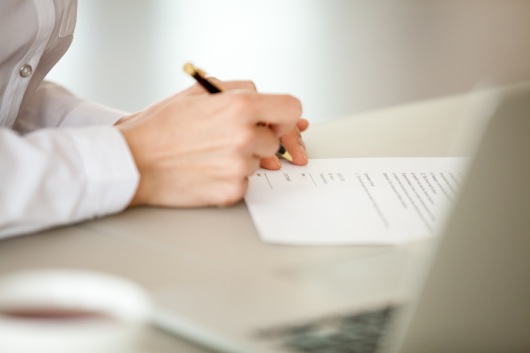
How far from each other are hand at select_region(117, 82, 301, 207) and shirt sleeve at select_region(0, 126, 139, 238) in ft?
0.11

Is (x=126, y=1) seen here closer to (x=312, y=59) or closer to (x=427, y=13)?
(x=312, y=59)

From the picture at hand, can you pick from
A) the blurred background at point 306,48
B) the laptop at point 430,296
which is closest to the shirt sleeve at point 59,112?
the laptop at point 430,296

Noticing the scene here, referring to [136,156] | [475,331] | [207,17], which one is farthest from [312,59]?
[475,331]

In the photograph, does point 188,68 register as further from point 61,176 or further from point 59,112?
point 59,112

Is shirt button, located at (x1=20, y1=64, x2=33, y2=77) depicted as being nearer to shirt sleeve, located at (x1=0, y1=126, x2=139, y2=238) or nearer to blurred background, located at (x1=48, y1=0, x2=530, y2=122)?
shirt sleeve, located at (x1=0, y1=126, x2=139, y2=238)

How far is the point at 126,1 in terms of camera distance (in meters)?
4.52

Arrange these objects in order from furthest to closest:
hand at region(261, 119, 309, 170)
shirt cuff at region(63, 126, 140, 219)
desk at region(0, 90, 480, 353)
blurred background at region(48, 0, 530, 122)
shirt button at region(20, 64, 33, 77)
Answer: blurred background at region(48, 0, 530, 122)
shirt button at region(20, 64, 33, 77)
hand at region(261, 119, 309, 170)
shirt cuff at region(63, 126, 140, 219)
desk at region(0, 90, 480, 353)

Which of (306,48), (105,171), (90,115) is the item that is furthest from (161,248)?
(306,48)

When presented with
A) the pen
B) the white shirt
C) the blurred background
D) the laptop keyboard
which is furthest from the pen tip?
the blurred background

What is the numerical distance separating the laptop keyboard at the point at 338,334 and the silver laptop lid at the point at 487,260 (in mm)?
44

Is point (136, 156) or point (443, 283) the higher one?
point (136, 156)

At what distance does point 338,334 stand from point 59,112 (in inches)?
28.3

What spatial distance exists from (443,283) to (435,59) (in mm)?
3400

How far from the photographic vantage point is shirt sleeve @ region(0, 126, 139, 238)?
76 centimetres
